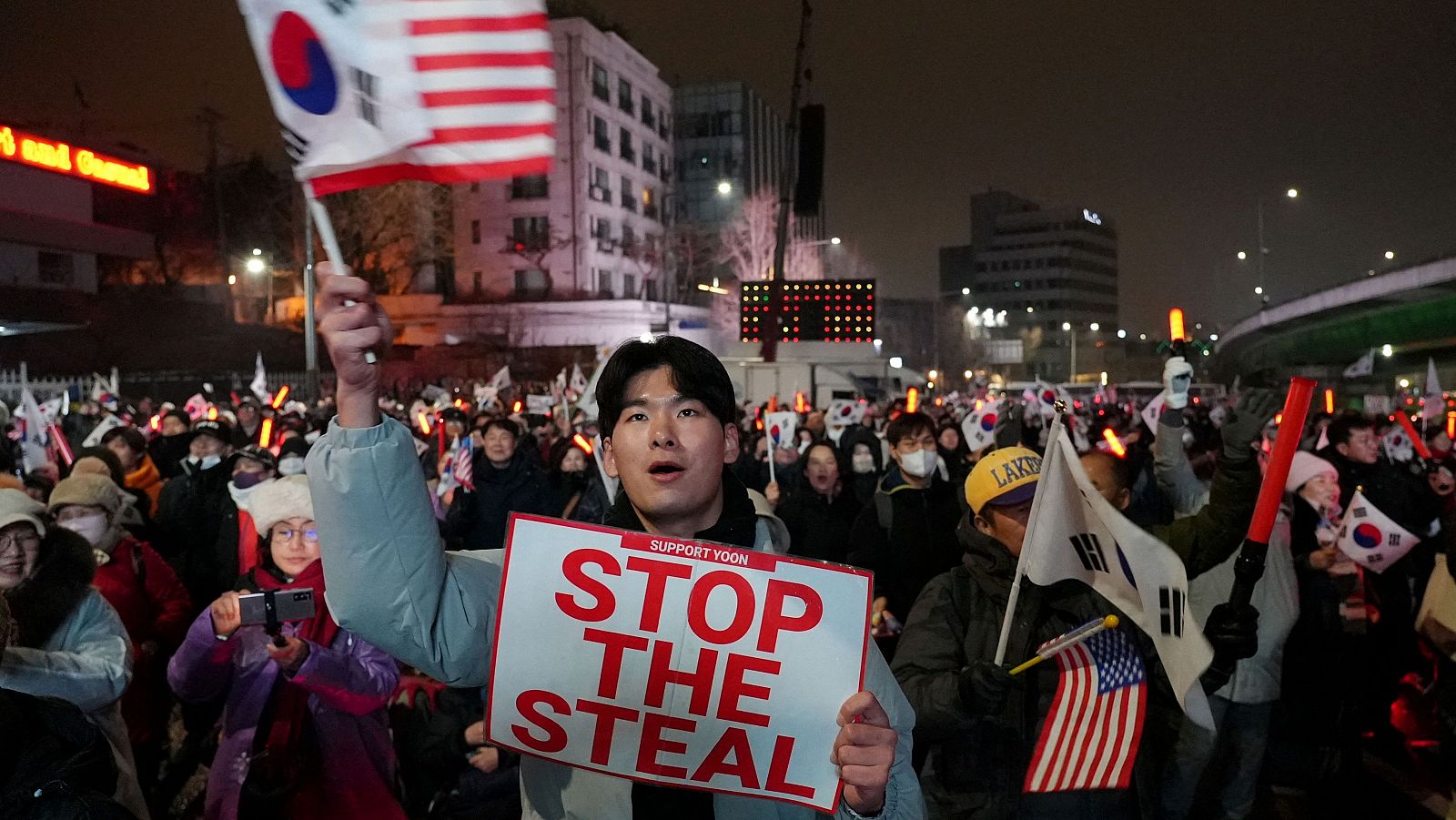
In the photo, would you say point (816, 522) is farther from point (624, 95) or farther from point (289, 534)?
point (624, 95)

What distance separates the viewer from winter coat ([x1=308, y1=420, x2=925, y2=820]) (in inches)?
63.8

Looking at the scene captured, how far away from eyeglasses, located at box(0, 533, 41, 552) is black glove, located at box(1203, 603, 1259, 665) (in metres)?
3.94

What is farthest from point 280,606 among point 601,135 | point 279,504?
point 601,135

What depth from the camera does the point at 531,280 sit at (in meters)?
59.4

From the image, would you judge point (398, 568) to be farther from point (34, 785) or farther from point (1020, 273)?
point (1020, 273)

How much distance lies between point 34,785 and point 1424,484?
8.92m

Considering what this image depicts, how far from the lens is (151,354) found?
37.7 metres

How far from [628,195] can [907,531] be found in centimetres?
6181

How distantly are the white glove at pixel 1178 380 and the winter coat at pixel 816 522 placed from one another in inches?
112

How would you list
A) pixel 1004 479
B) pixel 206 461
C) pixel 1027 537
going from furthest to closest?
1. pixel 206 461
2. pixel 1004 479
3. pixel 1027 537

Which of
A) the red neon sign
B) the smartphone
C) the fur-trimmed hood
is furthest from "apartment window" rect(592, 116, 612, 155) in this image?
the smartphone

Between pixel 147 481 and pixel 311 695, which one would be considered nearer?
pixel 311 695

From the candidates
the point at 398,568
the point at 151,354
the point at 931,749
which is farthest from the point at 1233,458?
the point at 151,354

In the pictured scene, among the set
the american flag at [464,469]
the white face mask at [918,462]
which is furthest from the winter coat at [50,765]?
the american flag at [464,469]
